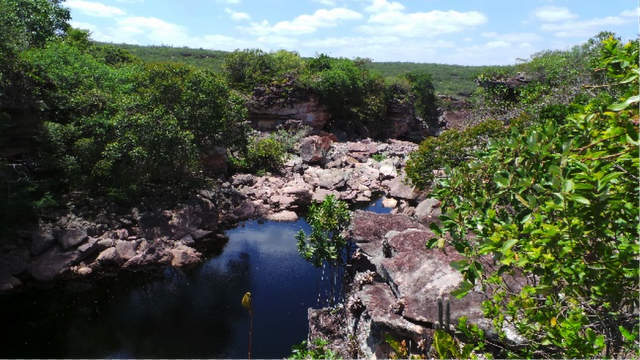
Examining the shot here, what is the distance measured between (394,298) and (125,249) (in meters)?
11.1

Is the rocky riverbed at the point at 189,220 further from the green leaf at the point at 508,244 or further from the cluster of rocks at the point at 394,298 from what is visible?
the green leaf at the point at 508,244

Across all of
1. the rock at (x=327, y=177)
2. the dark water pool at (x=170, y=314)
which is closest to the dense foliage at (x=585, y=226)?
the dark water pool at (x=170, y=314)

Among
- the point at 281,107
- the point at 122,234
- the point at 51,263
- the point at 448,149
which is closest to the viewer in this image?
the point at 51,263

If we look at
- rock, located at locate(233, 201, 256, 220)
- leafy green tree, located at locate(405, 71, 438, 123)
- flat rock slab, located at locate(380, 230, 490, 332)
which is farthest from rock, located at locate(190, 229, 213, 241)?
leafy green tree, located at locate(405, 71, 438, 123)

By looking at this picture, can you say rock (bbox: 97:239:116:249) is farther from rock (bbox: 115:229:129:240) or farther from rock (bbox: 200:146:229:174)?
rock (bbox: 200:146:229:174)

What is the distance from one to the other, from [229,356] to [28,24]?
26227 millimetres

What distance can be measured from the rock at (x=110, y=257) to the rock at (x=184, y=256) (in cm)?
187

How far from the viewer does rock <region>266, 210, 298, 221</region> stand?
2177 centimetres

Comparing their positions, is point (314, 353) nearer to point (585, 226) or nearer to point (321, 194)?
point (585, 226)

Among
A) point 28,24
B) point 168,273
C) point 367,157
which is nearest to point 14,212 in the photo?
point 168,273

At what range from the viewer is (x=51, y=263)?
1455cm

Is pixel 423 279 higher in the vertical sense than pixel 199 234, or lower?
higher

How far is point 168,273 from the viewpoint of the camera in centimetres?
1577

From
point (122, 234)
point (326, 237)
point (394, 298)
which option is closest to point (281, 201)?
point (122, 234)
